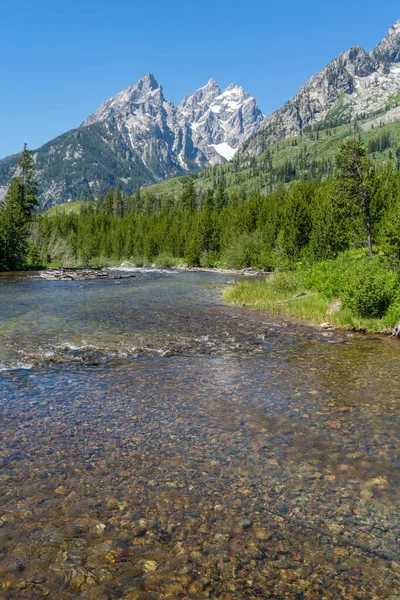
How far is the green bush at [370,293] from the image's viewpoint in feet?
73.4

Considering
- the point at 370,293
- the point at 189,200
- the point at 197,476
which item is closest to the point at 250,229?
the point at 189,200

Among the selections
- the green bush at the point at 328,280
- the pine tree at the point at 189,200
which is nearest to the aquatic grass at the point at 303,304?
the green bush at the point at 328,280

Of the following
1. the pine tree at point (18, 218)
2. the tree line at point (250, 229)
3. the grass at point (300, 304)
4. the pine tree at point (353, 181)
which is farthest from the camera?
the pine tree at point (18, 218)

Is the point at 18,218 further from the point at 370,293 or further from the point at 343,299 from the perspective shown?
the point at 370,293

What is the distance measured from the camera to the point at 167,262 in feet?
349

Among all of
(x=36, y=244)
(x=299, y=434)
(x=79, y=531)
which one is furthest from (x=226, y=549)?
(x=36, y=244)

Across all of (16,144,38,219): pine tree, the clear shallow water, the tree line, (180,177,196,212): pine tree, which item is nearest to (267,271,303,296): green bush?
the tree line

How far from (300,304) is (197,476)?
22.3 metres

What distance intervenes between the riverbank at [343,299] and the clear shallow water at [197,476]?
6.63 metres

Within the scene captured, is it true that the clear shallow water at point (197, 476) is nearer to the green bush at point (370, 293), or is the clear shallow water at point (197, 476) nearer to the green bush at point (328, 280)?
the green bush at point (370, 293)

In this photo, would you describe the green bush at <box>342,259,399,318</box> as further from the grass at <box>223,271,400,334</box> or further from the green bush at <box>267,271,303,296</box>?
the green bush at <box>267,271,303,296</box>

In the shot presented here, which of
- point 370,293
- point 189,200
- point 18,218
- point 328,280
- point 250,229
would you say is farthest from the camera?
→ point 189,200

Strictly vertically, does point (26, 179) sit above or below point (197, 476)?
above

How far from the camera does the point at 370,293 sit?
72.8 ft
